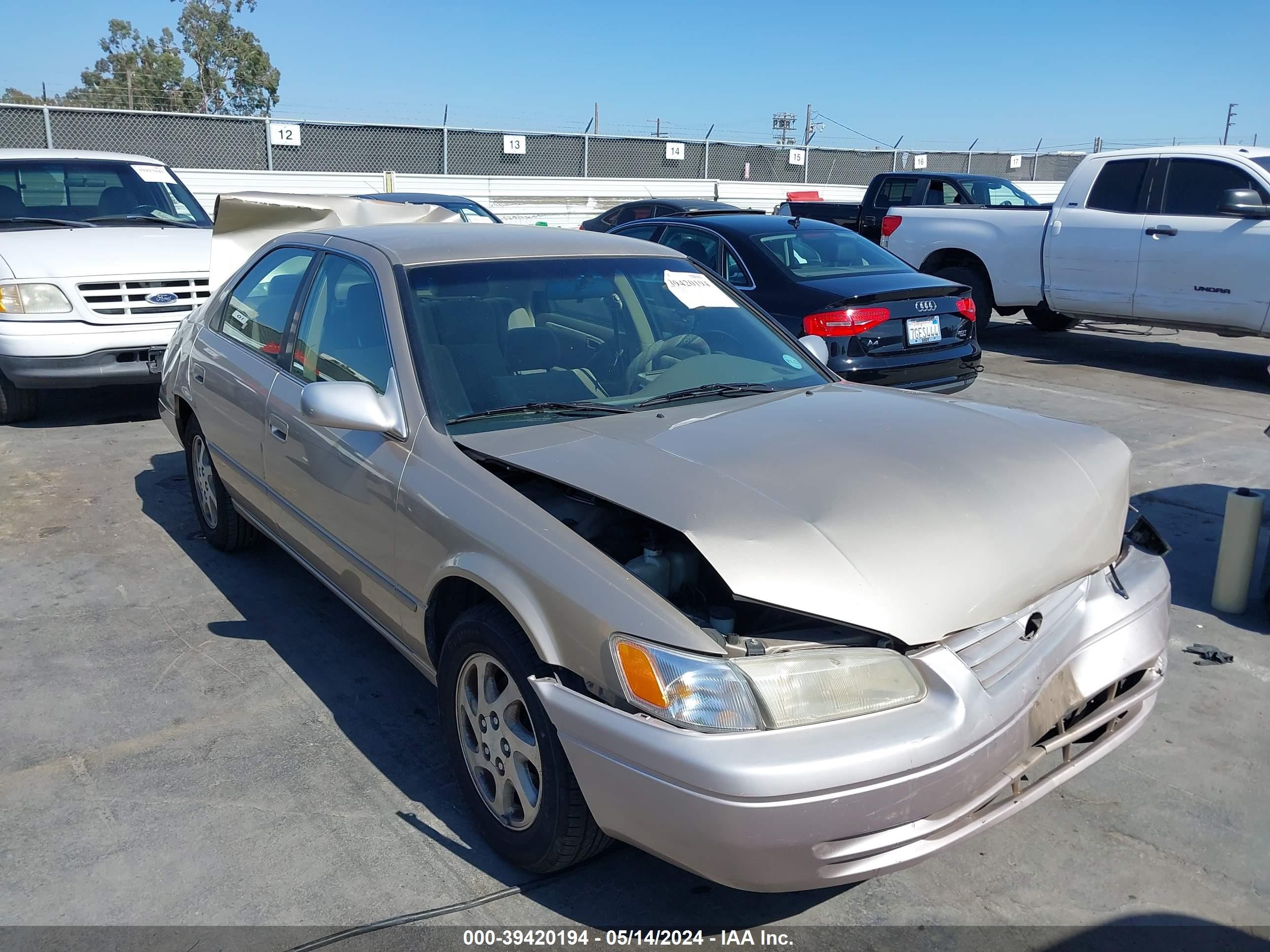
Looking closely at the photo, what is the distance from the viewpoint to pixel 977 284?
11.9 metres

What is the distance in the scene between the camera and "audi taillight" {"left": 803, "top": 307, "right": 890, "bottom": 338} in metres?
7.09

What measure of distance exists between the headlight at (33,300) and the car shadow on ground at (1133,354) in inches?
353

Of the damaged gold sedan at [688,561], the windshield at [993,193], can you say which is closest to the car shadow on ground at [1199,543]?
the damaged gold sedan at [688,561]

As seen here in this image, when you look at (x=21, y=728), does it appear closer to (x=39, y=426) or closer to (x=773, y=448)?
(x=773, y=448)

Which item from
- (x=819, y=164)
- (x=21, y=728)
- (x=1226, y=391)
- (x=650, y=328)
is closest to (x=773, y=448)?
(x=650, y=328)

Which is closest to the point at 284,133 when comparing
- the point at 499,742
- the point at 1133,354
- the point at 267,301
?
the point at 1133,354

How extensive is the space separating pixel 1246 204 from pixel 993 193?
6.41 meters

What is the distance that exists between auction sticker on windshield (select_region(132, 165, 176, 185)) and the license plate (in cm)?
641

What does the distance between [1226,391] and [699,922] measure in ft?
28.8

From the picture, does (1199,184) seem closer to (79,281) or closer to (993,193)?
(993,193)

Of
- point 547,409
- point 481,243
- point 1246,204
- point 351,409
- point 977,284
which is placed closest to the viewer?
point 351,409

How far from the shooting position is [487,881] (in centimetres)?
284

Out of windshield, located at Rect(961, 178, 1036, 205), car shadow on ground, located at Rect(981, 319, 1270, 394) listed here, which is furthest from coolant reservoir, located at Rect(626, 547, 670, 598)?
windshield, located at Rect(961, 178, 1036, 205)

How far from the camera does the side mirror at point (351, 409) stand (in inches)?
125
